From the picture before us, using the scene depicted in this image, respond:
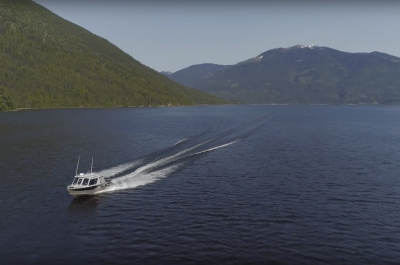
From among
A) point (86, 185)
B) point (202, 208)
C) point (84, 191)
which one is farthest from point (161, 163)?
point (202, 208)

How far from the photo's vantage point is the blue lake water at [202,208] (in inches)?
1535

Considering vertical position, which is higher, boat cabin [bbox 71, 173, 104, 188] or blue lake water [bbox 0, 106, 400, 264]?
boat cabin [bbox 71, 173, 104, 188]

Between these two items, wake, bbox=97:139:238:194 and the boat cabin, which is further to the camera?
wake, bbox=97:139:238:194

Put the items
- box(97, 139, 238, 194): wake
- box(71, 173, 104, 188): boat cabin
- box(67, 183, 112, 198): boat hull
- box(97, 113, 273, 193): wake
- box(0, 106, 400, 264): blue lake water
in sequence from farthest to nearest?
box(97, 113, 273, 193): wake < box(97, 139, 238, 194): wake < box(71, 173, 104, 188): boat cabin < box(67, 183, 112, 198): boat hull < box(0, 106, 400, 264): blue lake water

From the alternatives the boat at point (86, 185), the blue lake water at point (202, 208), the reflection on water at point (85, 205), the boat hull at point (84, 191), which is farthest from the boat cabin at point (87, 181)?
the blue lake water at point (202, 208)

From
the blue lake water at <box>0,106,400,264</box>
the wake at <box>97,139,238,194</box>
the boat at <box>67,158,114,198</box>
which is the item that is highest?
the boat at <box>67,158,114,198</box>

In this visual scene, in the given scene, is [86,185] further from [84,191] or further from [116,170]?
[116,170]

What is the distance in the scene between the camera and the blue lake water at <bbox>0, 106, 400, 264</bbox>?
39.0 metres

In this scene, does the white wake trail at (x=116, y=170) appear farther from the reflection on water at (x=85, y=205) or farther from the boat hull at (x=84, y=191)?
the reflection on water at (x=85, y=205)

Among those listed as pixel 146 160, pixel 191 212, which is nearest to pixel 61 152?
pixel 146 160

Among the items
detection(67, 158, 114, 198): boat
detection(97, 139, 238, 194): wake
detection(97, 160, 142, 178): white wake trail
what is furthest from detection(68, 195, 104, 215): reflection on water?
detection(97, 160, 142, 178): white wake trail

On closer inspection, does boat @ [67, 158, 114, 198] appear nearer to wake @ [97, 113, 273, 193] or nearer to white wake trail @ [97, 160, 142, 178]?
wake @ [97, 113, 273, 193]

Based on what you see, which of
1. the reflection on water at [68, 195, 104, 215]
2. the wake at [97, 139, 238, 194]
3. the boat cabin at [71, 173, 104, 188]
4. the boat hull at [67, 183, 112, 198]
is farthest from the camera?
the wake at [97, 139, 238, 194]

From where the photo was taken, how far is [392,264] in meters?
37.3
